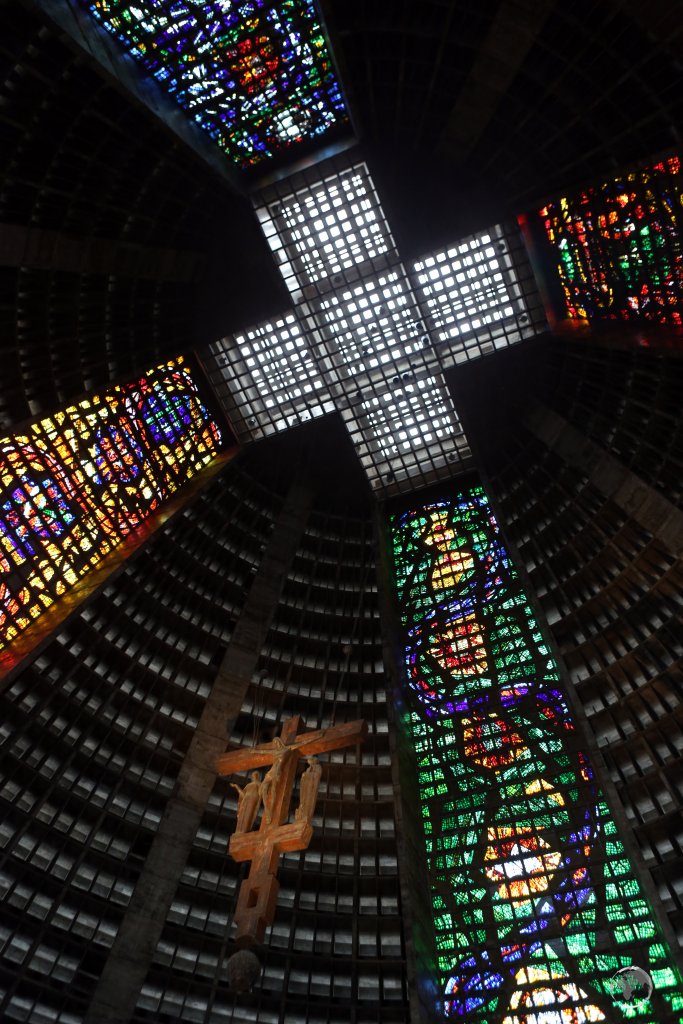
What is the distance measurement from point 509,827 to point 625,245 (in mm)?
16725

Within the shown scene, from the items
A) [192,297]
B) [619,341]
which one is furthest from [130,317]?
[619,341]

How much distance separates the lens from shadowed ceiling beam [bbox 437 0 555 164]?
2092cm

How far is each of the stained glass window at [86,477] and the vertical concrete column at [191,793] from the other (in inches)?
175

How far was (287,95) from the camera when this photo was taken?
82.7ft

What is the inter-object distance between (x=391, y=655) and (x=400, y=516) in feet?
25.9

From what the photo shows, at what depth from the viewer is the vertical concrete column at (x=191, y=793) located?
19234mm

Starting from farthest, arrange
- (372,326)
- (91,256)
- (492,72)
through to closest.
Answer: (372,326)
(91,256)
(492,72)

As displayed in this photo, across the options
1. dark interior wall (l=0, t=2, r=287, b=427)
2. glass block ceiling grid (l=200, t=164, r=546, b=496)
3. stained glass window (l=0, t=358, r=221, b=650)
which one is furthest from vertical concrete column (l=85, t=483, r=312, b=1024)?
dark interior wall (l=0, t=2, r=287, b=427)

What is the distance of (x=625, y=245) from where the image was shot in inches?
940

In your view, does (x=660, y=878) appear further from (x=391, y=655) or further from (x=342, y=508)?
(x=342, y=508)

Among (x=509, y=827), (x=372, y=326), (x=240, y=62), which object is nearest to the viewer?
(x=509, y=827)

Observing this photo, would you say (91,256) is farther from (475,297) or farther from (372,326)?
(475,297)

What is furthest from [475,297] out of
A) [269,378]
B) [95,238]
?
[95,238]

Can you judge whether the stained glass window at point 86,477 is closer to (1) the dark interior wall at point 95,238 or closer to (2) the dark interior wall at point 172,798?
(1) the dark interior wall at point 95,238
